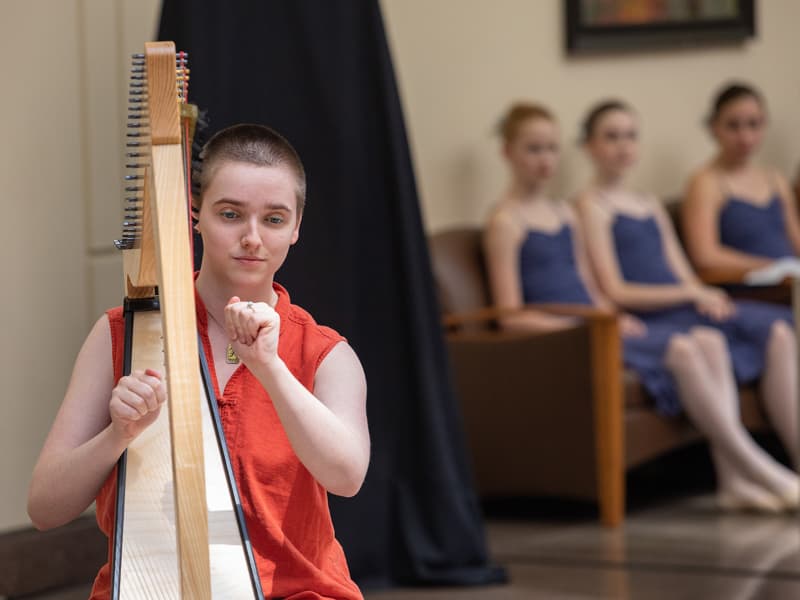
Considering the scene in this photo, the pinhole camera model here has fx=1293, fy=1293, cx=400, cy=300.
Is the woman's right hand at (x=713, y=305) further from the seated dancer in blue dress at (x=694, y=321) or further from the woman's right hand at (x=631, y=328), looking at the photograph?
the woman's right hand at (x=631, y=328)

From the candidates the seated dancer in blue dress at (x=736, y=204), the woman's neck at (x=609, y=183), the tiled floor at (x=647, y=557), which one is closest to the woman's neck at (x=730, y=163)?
the seated dancer in blue dress at (x=736, y=204)

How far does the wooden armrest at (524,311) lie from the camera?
3477mm

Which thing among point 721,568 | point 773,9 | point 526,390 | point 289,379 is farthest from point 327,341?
point 773,9

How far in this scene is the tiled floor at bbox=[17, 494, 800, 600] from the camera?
2.79 meters

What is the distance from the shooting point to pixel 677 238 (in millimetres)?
4574

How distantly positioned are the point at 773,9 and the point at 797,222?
2.94 ft

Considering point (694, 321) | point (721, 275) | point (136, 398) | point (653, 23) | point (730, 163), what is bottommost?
point (694, 321)

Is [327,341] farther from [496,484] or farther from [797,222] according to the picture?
[797,222]

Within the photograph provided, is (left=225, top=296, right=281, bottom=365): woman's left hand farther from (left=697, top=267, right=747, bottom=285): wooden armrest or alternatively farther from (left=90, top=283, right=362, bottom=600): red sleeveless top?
(left=697, top=267, right=747, bottom=285): wooden armrest

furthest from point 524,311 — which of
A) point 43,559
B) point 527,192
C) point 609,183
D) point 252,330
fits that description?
point 252,330

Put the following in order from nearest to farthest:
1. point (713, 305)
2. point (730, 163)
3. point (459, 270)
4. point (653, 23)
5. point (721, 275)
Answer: point (459, 270), point (713, 305), point (721, 275), point (730, 163), point (653, 23)

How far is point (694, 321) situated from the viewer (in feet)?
13.4

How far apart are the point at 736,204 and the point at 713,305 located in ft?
1.90

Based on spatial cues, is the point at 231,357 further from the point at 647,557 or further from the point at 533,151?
the point at 533,151
